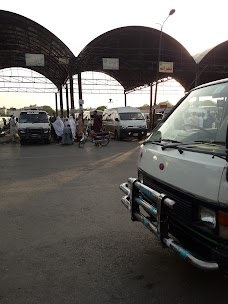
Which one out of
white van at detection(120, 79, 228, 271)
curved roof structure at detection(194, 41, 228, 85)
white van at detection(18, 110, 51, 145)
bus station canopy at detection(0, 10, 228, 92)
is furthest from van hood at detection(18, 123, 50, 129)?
curved roof structure at detection(194, 41, 228, 85)

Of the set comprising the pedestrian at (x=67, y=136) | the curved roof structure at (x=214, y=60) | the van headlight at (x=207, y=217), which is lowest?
the pedestrian at (x=67, y=136)

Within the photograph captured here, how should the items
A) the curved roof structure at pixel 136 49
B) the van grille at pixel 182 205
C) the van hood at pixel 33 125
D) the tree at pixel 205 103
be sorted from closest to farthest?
the van grille at pixel 182 205 < the tree at pixel 205 103 < the van hood at pixel 33 125 < the curved roof structure at pixel 136 49

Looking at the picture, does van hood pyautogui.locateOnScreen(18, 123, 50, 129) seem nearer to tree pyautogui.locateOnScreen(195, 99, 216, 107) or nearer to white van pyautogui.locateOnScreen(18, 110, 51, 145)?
white van pyautogui.locateOnScreen(18, 110, 51, 145)

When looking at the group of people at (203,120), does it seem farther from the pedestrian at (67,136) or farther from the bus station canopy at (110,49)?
the bus station canopy at (110,49)

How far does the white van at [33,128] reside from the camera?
18547 millimetres

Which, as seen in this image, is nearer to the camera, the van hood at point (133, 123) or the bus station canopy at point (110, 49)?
the van hood at point (133, 123)

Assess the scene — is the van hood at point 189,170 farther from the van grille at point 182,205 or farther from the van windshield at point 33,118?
the van windshield at point 33,118

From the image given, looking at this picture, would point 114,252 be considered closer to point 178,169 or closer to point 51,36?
point 178,169

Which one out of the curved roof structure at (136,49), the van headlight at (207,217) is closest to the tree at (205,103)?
the van headlight at (207,217)

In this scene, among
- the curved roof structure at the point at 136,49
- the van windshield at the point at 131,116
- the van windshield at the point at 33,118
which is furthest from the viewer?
the curved roof structure at the point at 136,49

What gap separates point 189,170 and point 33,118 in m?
17.9

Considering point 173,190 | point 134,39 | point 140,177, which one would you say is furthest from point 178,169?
point 134,39

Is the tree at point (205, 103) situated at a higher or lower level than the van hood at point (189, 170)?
higher

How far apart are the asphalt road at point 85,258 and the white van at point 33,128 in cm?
1187
